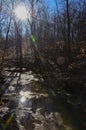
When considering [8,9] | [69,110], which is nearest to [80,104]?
[69,110]

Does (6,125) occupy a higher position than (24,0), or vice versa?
(24,0)

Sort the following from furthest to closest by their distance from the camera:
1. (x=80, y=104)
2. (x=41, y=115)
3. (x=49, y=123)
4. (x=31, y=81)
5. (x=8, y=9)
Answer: (x=8, y=9) → (x=31, y=81) → (x=80, y=104) → (x=41, y=115) → (x=49, y=123)

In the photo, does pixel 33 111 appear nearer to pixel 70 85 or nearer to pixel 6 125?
pixel 6 125

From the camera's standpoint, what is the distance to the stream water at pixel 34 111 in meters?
9.97

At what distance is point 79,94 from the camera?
51.5 ft

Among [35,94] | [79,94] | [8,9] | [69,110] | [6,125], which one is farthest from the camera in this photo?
[8,9]

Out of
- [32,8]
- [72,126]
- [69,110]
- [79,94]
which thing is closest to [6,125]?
[72,126]

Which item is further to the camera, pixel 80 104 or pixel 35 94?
pixel 35 94

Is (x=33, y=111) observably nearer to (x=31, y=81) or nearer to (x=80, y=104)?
(x=80, y=104)

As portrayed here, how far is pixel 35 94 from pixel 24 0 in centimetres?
2419

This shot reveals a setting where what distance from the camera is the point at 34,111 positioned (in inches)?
482

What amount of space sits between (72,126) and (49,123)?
0.92m

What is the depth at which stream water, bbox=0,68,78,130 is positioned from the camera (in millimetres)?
9969

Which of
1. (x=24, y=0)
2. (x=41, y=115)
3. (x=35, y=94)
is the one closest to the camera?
(x=41, y=115)
